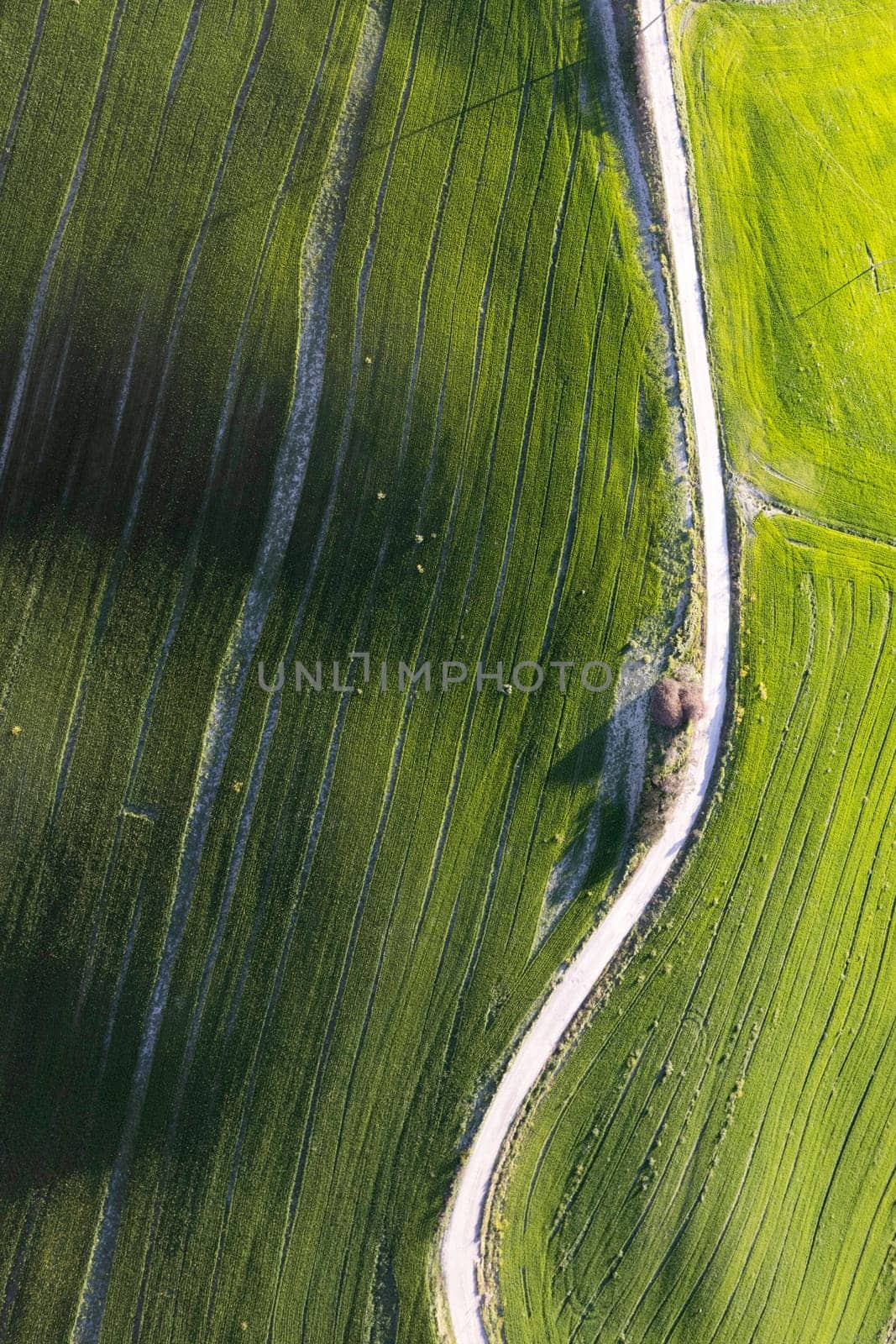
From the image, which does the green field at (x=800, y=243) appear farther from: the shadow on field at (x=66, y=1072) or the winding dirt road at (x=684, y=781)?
the shadow on field at (x=66, y=1072)

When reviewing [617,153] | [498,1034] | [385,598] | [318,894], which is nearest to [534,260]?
[617,153]

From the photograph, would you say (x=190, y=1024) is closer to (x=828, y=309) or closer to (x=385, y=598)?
(x=385, y=598)

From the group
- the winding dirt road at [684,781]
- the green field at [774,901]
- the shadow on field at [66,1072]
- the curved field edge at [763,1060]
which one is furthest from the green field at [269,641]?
the green field at [774,901]

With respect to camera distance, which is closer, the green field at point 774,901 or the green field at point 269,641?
the green field at point 269,641

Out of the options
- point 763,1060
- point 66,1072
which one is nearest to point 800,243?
point 763,1060

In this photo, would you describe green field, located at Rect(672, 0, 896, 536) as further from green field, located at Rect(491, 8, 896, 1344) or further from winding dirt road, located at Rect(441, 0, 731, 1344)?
winding dirt road, located at Rect(441, 0, 731, 1344)

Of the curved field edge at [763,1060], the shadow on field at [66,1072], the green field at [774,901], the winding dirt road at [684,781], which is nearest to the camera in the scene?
the shadow on field at [66,1072]

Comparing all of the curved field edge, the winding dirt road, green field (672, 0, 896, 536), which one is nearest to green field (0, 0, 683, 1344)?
the winding dirt road
